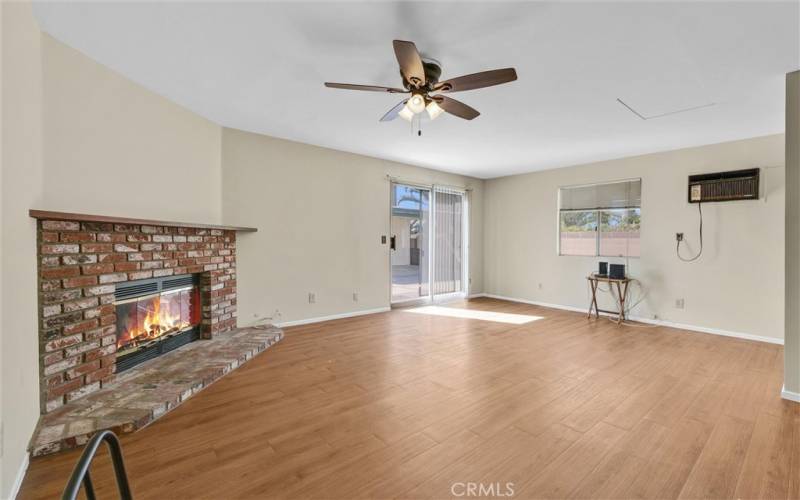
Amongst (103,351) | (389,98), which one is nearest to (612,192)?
(389,98)

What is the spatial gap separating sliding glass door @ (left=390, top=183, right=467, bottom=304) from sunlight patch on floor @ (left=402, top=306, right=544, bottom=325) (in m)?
0.42

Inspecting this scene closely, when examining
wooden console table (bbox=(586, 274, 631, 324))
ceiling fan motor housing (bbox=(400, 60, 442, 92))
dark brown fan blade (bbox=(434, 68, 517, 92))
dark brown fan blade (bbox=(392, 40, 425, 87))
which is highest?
ceiling fan motor housing (bbox=(400, 60, 442, 92))

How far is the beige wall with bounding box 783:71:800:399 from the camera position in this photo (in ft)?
8.51

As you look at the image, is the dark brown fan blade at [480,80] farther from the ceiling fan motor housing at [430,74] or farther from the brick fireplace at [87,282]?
the brick fireplace at [87,282]

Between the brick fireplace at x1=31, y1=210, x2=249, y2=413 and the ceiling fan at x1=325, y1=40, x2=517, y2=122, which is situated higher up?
the ceiling fan at x1=325, y1=40, x2=517, y2=122

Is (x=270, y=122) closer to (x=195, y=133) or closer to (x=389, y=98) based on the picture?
(x=195, y=133)

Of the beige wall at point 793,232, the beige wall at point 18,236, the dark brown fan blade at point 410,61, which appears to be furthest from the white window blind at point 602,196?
the beige wall at point 18,236

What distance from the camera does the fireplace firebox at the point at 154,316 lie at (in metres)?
2.86

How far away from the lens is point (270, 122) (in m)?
3.88

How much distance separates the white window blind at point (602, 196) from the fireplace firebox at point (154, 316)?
5.82 metres

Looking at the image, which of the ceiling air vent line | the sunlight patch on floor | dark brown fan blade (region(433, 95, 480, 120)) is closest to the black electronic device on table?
the sunlight patch on floor

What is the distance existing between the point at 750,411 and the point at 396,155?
465cm

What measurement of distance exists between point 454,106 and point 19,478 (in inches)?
134

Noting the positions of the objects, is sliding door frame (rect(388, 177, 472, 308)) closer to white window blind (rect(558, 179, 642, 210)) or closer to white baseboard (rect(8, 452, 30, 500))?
white window blind (rect(558, 179, 642, 210))
